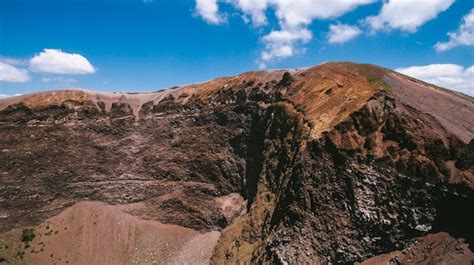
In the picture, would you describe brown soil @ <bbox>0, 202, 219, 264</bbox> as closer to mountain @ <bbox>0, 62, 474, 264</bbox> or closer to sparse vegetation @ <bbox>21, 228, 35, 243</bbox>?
mountain @ <bbox>0, 62, 474, 264</bbox>

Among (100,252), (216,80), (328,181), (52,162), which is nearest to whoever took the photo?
(328,181)

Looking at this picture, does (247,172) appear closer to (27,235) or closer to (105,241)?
(105,241)

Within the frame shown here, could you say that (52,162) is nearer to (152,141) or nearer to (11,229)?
(11,229)

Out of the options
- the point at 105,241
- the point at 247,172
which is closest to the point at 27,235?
the point at 105,241

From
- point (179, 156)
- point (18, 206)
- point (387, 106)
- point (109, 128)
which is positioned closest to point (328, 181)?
point (387, 106)

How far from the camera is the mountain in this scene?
40.1m

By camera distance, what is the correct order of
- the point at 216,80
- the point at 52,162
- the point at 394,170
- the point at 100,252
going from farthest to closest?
the point at 216,80 < the point at 52,162 < the point at 100,252 < the point at 394,170

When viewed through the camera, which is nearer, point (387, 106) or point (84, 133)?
A: point (387, 106)

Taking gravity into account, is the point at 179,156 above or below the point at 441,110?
below

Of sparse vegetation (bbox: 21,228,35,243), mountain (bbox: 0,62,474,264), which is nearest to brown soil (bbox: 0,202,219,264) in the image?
mountain (bbox: 0,62,474,264)

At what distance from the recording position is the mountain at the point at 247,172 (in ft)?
132

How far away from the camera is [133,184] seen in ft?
232

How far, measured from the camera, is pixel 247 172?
6894cm

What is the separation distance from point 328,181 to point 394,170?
728 centimetres
